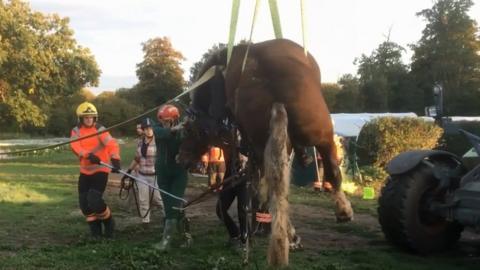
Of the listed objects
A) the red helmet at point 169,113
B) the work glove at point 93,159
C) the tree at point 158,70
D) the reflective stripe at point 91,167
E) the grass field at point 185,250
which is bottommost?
the grass field at point 185,250

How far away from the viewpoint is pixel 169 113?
6.73 meters

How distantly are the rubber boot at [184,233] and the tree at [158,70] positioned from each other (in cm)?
5020

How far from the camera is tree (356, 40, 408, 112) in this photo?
5378 centimetres

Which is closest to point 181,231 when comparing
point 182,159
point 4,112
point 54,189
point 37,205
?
point 182,159

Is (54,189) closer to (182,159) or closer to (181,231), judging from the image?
(181,231)

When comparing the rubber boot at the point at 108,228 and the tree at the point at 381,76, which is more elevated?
the tree at the point at 381,76

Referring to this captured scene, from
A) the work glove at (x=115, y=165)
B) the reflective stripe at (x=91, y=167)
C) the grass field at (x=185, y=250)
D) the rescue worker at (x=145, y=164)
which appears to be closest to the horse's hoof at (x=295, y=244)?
the grass field at (x=185, y=250)

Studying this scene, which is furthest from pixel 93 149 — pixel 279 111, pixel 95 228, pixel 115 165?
pixel 279 111

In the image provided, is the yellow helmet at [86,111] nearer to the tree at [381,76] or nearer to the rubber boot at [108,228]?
the rubber boot at [108,228]

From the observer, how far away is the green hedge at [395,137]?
14.7 meters

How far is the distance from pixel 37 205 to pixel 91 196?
3887 mm

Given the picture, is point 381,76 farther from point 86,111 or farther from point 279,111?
point 279,111

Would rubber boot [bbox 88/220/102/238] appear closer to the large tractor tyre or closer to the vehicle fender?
the large tractor tyre

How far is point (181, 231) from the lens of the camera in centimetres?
728
